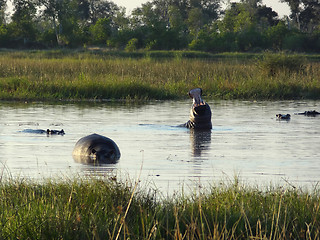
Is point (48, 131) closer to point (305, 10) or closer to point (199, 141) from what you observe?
point (199, 141)

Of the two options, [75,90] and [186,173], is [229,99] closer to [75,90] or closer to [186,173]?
[75,90]

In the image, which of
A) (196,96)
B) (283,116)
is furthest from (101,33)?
(196,96)

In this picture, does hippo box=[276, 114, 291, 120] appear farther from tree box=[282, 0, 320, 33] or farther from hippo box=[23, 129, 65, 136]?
tree box=[282, 0, 320, 33]

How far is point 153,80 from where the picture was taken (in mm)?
25391

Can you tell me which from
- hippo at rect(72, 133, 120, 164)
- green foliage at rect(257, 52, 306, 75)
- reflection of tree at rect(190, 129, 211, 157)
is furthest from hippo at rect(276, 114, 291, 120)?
green foliage at rect(257, 52, 306, 75)

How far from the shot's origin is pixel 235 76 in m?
26.6

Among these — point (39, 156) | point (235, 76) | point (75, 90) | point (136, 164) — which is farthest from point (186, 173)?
point (235, 76)

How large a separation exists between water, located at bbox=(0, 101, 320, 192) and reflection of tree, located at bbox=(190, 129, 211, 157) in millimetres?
17

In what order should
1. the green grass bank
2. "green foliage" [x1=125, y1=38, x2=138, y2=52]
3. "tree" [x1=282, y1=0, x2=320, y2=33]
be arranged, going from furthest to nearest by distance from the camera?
"tree" [x1=282, y1=0, x2=320, y2=33]
"green foliage" [x1=125, y1=38, x2=138, y2=52]
the green grass bank

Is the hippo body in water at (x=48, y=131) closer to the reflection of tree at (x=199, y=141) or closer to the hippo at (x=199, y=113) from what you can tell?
the reflection of tree at (x=199, y=141)

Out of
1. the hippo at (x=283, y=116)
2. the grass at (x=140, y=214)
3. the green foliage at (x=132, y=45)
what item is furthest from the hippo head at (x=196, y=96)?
the green foliage at (x=132, y=45)

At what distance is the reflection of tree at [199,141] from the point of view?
36.9 ft

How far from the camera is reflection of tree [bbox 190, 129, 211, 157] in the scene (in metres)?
11.2

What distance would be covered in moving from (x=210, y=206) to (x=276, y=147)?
5692mm
